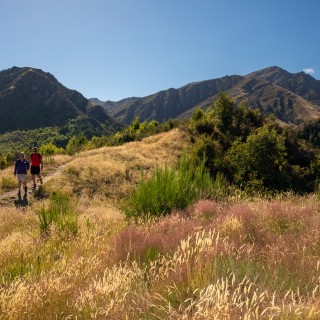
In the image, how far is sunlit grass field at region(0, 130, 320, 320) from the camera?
2.59 m

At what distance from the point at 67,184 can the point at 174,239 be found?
14813 millimetres

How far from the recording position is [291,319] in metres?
2.18

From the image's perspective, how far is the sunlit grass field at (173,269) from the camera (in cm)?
259

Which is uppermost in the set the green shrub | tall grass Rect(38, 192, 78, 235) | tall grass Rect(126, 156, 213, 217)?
tall grass Rect(126, 156, 213, 217)

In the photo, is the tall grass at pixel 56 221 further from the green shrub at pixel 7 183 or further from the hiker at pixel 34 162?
the green shrub at pixel 7 183

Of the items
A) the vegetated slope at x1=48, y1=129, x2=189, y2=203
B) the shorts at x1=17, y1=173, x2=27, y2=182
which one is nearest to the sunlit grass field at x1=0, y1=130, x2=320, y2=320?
the shorts at x1=17, y1=173, x2=27, y2=182

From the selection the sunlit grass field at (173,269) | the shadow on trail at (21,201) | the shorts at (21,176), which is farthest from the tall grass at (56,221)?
the shorts at (21,176)

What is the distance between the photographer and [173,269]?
3.06m

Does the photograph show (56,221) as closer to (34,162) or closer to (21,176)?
(21,176)

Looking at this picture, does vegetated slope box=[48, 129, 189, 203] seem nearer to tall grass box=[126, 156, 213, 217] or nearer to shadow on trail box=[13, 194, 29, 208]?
shadow on trail box=[13, 194, 29, 208]

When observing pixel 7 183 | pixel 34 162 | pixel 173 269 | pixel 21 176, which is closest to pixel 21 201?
pixel 21 176

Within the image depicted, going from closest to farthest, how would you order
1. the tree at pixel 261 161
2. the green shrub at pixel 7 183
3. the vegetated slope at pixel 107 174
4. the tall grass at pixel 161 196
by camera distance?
the tall grass at pixel 161 196
the green shrub at pixel 7 183
the vegetated slope at pixel 107 174
the tree at pixel 261 161

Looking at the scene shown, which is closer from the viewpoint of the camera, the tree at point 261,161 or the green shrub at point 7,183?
the green shrub at point 7,183

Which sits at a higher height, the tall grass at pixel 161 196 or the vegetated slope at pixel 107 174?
the tall grass at pixel 161 196
